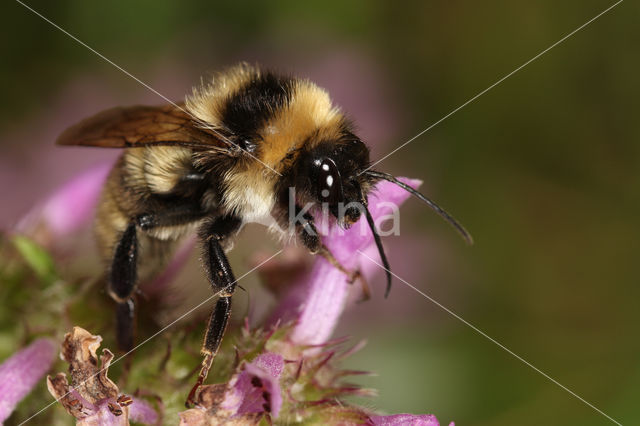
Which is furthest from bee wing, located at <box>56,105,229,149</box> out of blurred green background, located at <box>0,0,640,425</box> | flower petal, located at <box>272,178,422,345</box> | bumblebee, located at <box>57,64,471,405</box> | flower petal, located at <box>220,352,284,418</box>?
blurred green background, located at <box>0,0,640,425</box>

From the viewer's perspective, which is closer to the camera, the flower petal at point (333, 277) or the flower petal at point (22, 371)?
the flower petal at point (22, 371)

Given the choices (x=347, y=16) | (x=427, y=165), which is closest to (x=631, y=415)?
(x=427, y=165)

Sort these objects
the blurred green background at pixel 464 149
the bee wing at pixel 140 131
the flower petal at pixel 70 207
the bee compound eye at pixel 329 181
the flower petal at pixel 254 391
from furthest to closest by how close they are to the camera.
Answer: the blurred green background at pixel 464 149, the flower petal at pixel 70 207, the bee wing at pixel 140 131, the bee compound eye at pixel 329 181, the flower petal at pixel 254 391

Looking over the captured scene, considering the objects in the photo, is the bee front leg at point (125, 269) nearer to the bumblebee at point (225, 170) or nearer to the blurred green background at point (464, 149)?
the bumblebee at point (225, 170)

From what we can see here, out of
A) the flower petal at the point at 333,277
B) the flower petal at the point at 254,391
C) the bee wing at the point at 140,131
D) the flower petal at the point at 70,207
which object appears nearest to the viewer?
the flower petal at the point at 254,391

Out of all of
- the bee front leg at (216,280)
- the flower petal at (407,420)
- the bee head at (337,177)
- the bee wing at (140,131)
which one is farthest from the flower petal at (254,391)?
the bee wing at (140,131)

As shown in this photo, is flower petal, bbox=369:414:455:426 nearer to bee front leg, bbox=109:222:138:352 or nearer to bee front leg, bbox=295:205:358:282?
bee front leg, bbox=295:205:358:282

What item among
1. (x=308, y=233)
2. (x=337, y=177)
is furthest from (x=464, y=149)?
(x=337, y=177)
